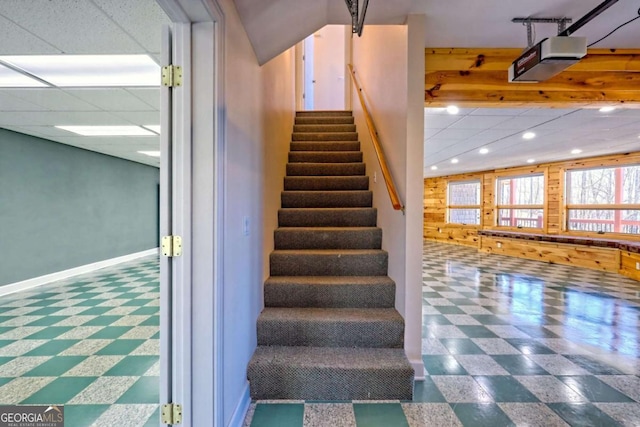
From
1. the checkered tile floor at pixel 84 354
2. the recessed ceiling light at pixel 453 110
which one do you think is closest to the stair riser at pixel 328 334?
the checkered tile floor at pixel 84 354

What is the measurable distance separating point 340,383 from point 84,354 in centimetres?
227

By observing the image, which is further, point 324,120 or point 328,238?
point 324,120

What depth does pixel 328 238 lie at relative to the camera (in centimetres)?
279

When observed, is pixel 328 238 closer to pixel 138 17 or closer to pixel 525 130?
pixel 138 17

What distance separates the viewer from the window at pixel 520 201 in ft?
24.5

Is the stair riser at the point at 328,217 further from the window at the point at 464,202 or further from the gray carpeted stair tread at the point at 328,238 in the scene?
the window at the point at 464,202

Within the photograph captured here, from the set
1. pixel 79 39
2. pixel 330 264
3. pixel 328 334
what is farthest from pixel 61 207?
pixel 328 334

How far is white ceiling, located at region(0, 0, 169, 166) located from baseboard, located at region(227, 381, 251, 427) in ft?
8.07

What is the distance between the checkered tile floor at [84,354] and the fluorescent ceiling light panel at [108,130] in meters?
2.51

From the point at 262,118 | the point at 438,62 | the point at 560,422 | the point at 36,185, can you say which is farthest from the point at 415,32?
the point at 36,185

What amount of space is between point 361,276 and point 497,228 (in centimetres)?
779

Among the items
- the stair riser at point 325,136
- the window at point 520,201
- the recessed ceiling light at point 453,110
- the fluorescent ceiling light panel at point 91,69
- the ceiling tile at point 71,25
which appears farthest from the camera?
the window at point 520,201

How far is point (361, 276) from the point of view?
2.52m

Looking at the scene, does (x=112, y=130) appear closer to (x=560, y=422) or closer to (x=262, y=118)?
(x=262, y=118)
